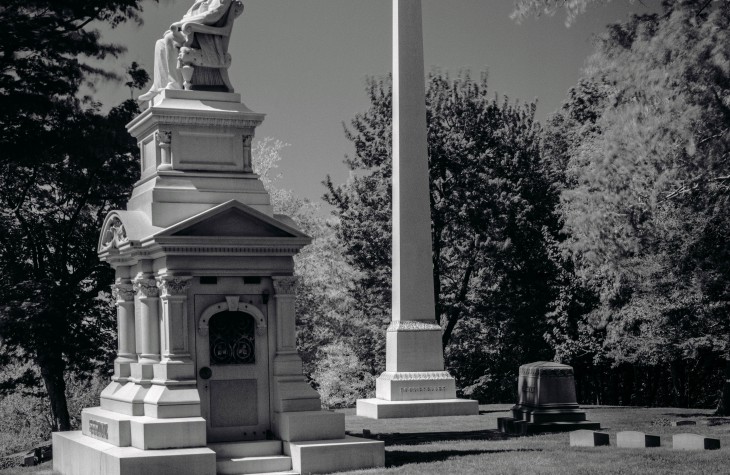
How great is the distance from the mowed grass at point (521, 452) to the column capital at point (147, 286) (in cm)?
407

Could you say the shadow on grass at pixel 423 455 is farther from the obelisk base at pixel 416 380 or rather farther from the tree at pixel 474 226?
the tree at pixel 474 226

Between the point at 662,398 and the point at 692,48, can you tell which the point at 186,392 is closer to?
the point at 692,48

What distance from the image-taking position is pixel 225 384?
53.2 ft

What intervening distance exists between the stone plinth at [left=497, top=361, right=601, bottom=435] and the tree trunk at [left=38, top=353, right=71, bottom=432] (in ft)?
40.2

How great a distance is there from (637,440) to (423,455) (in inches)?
130

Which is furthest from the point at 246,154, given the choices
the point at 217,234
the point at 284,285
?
the point at 284,285

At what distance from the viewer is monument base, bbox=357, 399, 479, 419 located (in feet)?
82.5

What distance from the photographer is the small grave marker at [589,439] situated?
16.9 meters

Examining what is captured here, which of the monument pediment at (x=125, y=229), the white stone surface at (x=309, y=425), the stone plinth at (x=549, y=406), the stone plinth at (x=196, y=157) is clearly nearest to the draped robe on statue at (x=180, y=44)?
the stone plinth at (x=196, y=157)

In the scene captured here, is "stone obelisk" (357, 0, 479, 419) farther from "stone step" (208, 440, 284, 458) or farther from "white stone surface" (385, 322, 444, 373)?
"stone step" (208, 440, 284, 458)

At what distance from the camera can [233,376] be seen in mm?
16234

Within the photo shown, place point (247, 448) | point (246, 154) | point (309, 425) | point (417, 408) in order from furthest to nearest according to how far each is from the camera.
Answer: point (417, 408) → point (246, 154) → point (309, 425) → point (247, 448)

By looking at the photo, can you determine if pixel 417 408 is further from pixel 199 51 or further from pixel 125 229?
pixel 199 51

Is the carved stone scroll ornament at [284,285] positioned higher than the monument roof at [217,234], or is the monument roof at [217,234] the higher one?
the monument roof at [217,234]
